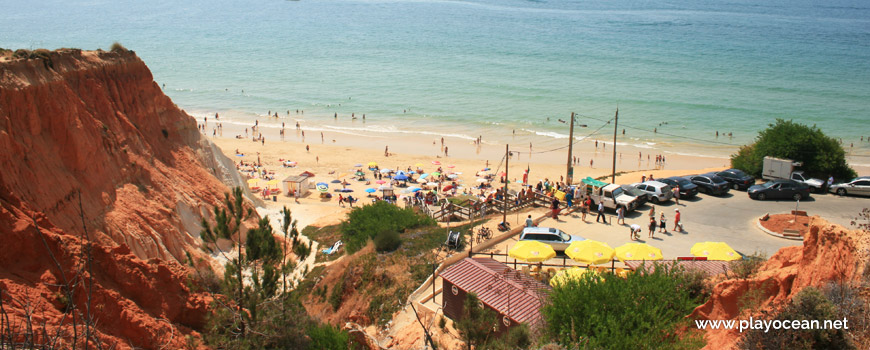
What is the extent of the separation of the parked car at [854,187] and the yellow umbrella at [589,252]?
54.7 feet

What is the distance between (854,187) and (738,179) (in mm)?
4946

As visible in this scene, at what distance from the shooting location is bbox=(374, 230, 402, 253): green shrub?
2153cm

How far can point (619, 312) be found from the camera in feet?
40.1

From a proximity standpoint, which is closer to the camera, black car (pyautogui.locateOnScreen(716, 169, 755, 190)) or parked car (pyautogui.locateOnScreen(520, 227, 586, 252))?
parked car (pyautogui.locateOnScreen(520, 227, 586, 252))

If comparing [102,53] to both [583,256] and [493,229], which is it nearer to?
[493,229]

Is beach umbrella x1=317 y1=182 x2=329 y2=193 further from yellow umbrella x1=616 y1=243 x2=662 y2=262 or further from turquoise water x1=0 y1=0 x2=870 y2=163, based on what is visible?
yellow umbrella x1=616 y1=243 x2=662 y2=262

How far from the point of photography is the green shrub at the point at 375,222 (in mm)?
24094

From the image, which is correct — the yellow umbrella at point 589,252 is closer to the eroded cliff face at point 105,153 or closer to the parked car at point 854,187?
the eroded cliff face at point 105,153

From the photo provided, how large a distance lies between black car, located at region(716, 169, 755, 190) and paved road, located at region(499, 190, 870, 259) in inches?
20.1

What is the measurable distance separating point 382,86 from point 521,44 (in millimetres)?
45765

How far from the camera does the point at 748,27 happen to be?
143 meters

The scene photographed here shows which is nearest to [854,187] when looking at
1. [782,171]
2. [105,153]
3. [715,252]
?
[782,171]

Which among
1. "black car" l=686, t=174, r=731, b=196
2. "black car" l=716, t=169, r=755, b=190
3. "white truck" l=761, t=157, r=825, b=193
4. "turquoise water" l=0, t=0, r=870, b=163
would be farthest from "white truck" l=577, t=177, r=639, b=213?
"turquoise water" l=0, t=0, r=870, b=163

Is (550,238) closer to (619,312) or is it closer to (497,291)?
(497,291)
